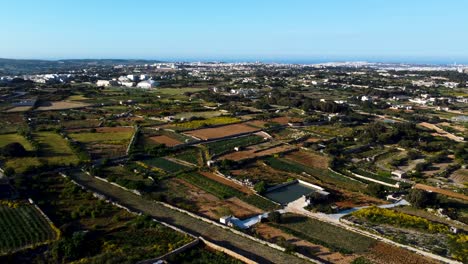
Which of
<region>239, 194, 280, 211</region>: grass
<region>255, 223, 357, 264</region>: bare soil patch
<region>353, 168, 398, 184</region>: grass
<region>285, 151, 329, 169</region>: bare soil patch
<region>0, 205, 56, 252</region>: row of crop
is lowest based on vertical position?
<region>255, 223, 357, 264</region>: bare soil patch

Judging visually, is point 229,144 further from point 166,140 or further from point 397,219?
point 397,219

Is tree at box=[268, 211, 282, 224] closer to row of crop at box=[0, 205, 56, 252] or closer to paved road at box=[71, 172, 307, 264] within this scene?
paved road at box=[71, 172, 307, 264]

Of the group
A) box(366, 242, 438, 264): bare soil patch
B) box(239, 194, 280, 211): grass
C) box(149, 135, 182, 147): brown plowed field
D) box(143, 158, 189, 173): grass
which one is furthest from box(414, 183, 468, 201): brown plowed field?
box(149, 135, 182, 147): brown plowed field

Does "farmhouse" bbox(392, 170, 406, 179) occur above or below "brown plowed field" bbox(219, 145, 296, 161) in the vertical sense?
below

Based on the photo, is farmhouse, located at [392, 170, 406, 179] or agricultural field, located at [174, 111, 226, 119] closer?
farmhouse, located at [392, 170, 406, 179]

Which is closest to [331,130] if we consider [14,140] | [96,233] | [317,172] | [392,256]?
[317,172]

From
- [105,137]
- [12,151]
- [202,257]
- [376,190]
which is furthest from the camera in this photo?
[105,137]

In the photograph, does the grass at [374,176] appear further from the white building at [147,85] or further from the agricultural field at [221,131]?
the white building at [147,85]
